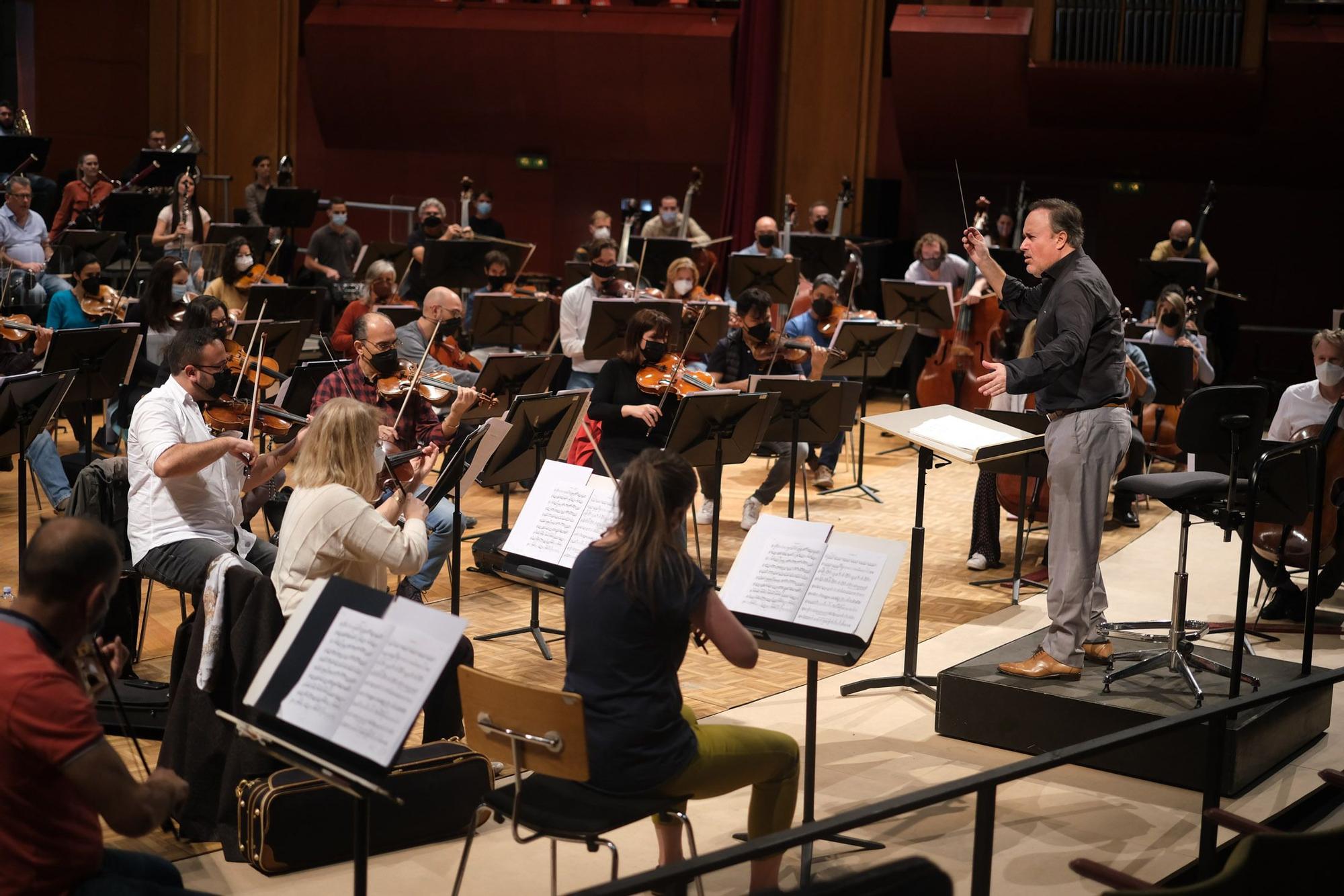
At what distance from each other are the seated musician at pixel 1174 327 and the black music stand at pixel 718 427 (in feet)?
12.8

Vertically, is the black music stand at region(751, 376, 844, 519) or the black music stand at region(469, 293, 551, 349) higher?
the black music stand at region(469, 293, 551, 349)

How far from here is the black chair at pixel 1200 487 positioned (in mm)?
4617

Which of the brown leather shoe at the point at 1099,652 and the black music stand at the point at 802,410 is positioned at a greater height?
the black music stand at the point at 802,410

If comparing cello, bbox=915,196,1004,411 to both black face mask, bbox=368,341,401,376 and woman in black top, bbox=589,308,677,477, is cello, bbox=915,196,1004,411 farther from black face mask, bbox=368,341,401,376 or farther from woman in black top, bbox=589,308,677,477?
black face mask, bbox=368,341,401,376

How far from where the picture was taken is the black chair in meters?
A: 4.62

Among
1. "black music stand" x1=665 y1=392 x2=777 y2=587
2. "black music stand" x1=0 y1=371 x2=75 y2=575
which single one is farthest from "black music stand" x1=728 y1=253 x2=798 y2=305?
"black music stand" x1=0 y1=371 x2=75 y2=575

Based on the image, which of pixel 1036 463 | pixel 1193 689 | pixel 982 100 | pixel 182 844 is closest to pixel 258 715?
pixel 182 844

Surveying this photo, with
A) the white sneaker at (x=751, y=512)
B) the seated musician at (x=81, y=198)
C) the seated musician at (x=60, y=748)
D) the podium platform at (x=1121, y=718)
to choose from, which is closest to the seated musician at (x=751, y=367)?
the white sneaker at (x=751, y=512)

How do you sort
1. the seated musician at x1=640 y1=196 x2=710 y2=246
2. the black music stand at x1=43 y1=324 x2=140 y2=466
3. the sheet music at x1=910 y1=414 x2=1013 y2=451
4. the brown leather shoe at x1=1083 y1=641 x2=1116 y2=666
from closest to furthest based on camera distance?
1. the sheet music at x1=910 y1=414 x2=1013 y2=451
2. the brown leather shoe at x1=1083 y1=641 x2=1116 y2=666
3. the black music stand at x1=43 y1=324 x2=140 y2=466
4. the seated musician at x1=640 y1=196 x2=710 y2=246

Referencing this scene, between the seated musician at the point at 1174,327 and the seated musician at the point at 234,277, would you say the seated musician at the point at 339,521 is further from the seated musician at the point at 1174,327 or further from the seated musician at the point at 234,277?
the seated musician at the point at 1174,327

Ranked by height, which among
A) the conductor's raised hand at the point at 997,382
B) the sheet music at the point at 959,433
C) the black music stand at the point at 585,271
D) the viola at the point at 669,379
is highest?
the black music stand at the point at 585,271

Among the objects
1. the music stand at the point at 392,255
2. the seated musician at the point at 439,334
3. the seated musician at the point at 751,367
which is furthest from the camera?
the music stand at the point at 392,255

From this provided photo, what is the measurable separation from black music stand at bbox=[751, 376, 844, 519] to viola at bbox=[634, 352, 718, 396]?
321 millimetres

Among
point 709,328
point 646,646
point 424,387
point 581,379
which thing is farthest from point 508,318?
point 646,646
